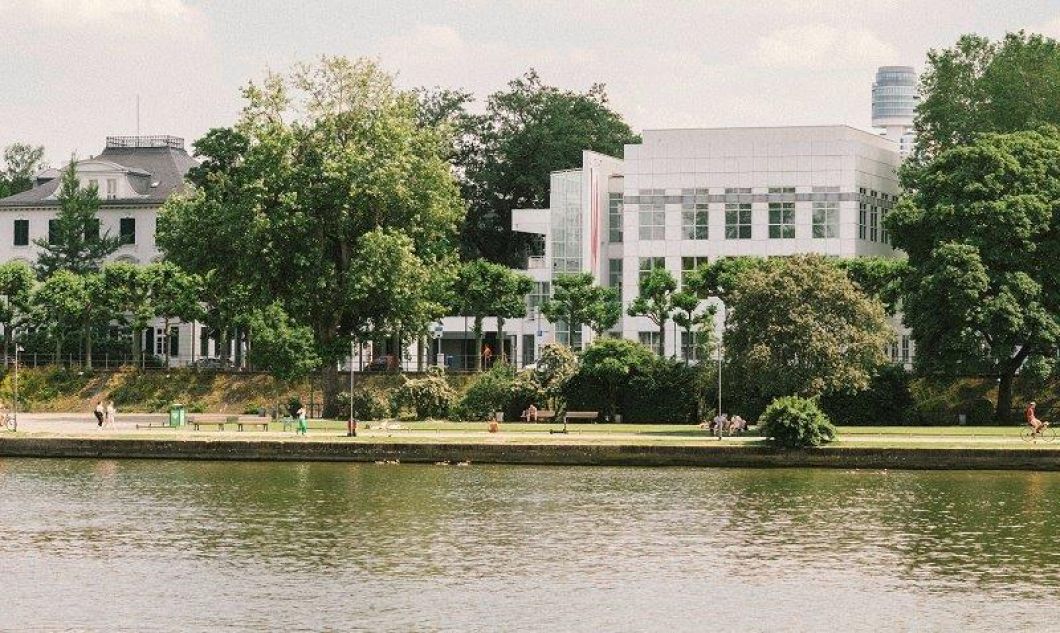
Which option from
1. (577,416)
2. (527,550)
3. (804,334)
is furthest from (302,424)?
(527,550)

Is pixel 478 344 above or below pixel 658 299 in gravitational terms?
below

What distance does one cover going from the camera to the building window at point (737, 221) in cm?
10488

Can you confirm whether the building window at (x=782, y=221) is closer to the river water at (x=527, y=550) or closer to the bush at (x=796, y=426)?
the bush at (x=796, y=426)

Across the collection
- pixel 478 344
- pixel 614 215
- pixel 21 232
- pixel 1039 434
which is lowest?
pixel 1039 434

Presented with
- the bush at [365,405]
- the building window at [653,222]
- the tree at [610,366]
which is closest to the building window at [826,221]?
the building window at [653,222]

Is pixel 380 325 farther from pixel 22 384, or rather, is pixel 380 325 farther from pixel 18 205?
pixel 18 205

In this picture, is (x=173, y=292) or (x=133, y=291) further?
(x=133, y=291)

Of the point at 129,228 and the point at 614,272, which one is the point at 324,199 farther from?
the point at 129,228

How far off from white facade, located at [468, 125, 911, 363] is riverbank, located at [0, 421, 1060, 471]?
104ft

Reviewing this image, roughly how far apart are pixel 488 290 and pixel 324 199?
15.9m

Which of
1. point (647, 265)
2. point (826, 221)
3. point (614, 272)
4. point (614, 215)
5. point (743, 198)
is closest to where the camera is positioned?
point (826, 221)

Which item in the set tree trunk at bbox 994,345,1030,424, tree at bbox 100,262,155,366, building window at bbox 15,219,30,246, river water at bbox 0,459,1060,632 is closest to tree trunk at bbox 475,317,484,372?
tree at bbox 100,262,155,366

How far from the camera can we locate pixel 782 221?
342 feet

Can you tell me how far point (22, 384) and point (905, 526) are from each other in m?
61.6
